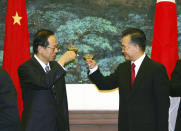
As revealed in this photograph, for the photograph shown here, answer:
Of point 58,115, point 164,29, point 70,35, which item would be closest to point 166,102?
point 58,115

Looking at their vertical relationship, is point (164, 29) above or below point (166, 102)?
above

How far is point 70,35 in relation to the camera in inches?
167

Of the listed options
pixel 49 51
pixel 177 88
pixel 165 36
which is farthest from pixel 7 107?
pixel 165 36

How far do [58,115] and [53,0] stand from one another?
222 cm

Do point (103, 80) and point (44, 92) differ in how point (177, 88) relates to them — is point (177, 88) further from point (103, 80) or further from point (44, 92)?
point (44, 92)

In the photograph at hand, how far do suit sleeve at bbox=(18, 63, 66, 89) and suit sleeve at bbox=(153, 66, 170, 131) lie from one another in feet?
2.72

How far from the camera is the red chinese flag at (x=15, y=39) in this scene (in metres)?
3.89

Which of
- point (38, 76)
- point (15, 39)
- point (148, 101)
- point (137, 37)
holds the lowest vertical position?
point (148, 101)

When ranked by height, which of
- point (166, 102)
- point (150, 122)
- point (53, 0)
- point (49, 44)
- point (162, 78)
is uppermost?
point (53, 0)

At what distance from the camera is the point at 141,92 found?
104 inches

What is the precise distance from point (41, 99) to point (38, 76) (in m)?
0.20

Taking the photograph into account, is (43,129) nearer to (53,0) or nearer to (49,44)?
(49,44)

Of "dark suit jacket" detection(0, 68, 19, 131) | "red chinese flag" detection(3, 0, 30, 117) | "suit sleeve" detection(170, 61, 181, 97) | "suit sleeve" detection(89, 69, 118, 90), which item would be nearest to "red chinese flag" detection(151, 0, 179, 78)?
"suit sleeve" detection(170, 61, 181, 97)

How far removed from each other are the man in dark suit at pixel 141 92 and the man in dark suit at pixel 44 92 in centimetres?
55
